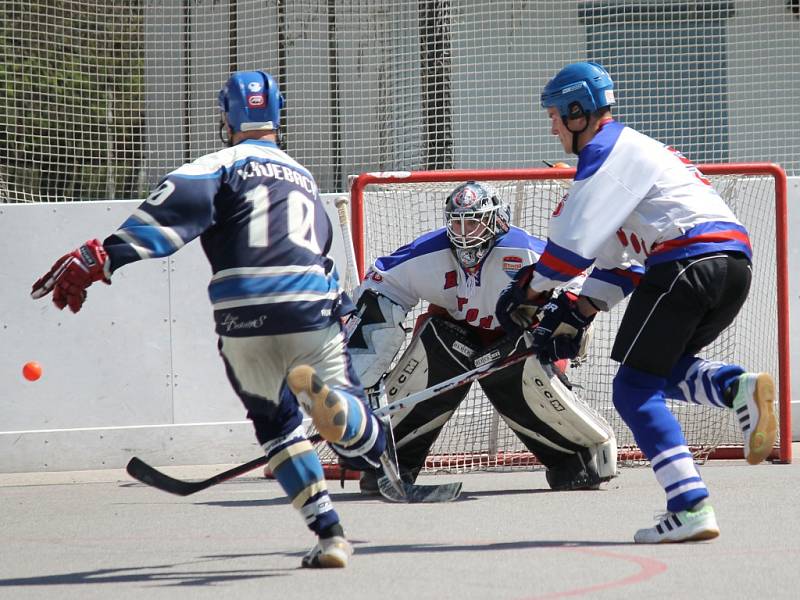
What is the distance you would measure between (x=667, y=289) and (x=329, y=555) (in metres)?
1.30

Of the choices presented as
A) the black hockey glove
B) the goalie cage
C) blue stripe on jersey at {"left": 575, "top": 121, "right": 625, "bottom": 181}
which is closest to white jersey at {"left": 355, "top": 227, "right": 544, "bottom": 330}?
the goalie cage

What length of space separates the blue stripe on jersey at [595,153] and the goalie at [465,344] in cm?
139

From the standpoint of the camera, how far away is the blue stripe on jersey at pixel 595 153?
4.12 m

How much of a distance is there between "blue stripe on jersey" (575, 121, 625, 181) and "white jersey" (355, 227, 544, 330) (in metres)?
1.46

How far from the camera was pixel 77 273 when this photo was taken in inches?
143

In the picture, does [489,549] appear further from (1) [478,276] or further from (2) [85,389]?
(2) [85,389]

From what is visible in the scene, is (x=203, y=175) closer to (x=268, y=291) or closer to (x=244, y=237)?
(x=244, y=237)

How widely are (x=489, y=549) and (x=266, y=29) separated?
18.9 feet

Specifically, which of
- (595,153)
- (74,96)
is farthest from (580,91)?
(74,96)

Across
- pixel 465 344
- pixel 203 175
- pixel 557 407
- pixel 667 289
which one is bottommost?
pixel 557 407

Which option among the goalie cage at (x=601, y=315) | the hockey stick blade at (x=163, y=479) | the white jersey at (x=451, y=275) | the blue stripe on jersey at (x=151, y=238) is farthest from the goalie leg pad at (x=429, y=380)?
the blue stripe on jersey at (x=151, y=238)

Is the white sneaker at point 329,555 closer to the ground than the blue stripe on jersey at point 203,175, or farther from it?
closer to the ground

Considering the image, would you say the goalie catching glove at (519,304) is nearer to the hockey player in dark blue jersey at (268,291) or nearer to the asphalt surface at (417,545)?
the asphalt surface at (417,545)

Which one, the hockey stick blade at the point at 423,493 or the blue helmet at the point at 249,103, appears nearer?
the blue helmet at the point at 249,103
